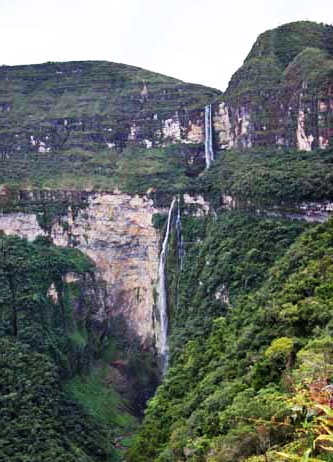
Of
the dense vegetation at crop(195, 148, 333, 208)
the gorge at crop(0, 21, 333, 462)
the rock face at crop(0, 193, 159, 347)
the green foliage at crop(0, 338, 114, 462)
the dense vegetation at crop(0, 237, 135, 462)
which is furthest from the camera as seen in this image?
the rock face at crop(0, 193, 159, 347)

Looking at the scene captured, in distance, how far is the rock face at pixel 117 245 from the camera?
125 feet

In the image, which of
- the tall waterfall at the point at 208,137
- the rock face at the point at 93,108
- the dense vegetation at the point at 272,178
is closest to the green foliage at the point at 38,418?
the dense vegetation at the point at 272,178

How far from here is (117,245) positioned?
3909 cm

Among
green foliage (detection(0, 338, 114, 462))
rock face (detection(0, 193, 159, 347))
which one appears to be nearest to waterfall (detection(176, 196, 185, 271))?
rock face (detection(0, 193, 159, 347))

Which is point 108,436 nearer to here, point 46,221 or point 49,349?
point 49,349

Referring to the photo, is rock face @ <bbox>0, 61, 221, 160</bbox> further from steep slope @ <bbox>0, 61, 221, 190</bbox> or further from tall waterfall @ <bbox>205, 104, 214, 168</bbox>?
tall waterfall @ <bbox>205, 104, 214, 168</bbox>

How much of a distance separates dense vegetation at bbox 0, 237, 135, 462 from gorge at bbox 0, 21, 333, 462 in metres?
0.09

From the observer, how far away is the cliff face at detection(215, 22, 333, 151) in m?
32.4

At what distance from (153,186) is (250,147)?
6.28 metres

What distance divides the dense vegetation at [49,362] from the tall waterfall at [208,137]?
988 cm

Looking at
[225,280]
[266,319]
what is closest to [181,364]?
[225,280]

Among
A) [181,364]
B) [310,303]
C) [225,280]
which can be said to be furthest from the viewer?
[225,280]

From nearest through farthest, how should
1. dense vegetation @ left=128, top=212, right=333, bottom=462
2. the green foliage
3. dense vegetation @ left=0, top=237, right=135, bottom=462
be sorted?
dense vegetation @ left=128, top=212, right=333, bottom=462, the green foliage, dense vegetation @ left=0, top=237, right=135, bottom=462

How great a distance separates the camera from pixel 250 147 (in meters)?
36.5
